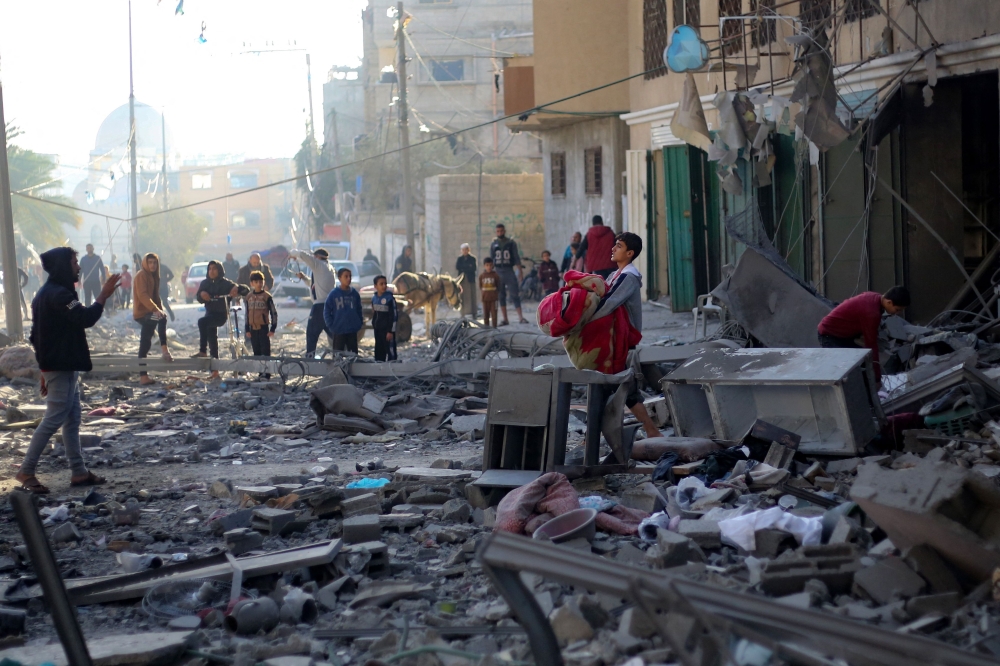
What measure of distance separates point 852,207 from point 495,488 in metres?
7.56

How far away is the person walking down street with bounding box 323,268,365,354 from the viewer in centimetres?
1278

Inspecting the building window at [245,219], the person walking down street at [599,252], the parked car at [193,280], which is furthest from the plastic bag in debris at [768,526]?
the building window at [245,219]

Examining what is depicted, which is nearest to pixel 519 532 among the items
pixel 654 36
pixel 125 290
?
pixel 654 36

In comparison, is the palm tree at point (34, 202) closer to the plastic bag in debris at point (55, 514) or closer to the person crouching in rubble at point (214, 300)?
the person crouching in rubble at point (214, 300)

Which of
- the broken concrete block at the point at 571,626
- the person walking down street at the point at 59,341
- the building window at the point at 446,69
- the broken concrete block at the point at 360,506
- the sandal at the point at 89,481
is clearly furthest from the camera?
the building window at the point at 446,69

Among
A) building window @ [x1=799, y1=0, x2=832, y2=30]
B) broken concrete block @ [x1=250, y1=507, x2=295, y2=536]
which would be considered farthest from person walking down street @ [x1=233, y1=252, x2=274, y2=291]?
broken concrete block @ [x1=250, y1=507, x2=295, y2=536]

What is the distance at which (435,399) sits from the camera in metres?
10.7

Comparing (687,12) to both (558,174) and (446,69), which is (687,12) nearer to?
(558,174)

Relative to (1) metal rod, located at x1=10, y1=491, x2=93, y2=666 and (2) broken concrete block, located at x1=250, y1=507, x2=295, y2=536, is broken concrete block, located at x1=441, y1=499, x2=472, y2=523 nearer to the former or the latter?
(2) broken concrete block, located at x1=250, y1=507, x2=295, y2=536

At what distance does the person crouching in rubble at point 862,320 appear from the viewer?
7895 millimetres

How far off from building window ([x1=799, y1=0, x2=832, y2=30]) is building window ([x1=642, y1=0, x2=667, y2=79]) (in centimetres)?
556

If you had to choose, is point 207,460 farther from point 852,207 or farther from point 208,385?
point 852,207

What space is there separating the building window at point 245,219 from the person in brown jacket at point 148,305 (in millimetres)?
66930

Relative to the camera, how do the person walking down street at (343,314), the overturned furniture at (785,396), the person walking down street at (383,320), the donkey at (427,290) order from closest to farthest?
the overturned furniture at (785,396)
the person walking down street at (343,314)
the person walking down street at (383,320)
the donkey at (427,290)
